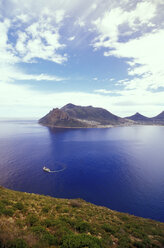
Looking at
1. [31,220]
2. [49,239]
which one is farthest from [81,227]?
[31,220]

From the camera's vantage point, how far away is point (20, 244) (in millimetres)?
7051

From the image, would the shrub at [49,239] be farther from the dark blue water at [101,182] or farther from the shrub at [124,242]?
the dark blue water at [101,182]

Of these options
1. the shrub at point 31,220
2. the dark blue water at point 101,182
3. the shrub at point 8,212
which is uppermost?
the shrub at point 8,212

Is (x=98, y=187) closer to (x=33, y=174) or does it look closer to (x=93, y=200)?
(x=93, y=200)

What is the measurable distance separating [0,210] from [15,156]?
3066 inches

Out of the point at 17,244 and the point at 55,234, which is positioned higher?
the point at 17,244

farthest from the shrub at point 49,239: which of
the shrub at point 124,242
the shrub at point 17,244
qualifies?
the shrub at point 124,242

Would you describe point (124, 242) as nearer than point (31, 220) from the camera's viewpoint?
Yes

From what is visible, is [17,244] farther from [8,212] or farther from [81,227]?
[81,227]

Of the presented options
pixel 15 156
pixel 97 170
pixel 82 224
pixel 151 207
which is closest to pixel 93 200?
pixel 151 207

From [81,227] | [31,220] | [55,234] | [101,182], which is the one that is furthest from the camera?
[101,182]

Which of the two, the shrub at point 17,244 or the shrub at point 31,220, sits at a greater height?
the shrub at point 17,244

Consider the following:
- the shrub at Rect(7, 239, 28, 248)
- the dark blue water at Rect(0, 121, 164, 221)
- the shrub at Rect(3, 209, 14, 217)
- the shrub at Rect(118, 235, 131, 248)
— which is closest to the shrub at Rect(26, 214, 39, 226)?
the shrub at Rect(3, 209, 14, 217)

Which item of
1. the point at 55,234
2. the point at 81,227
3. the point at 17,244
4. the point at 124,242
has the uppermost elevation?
the point at 17,244
